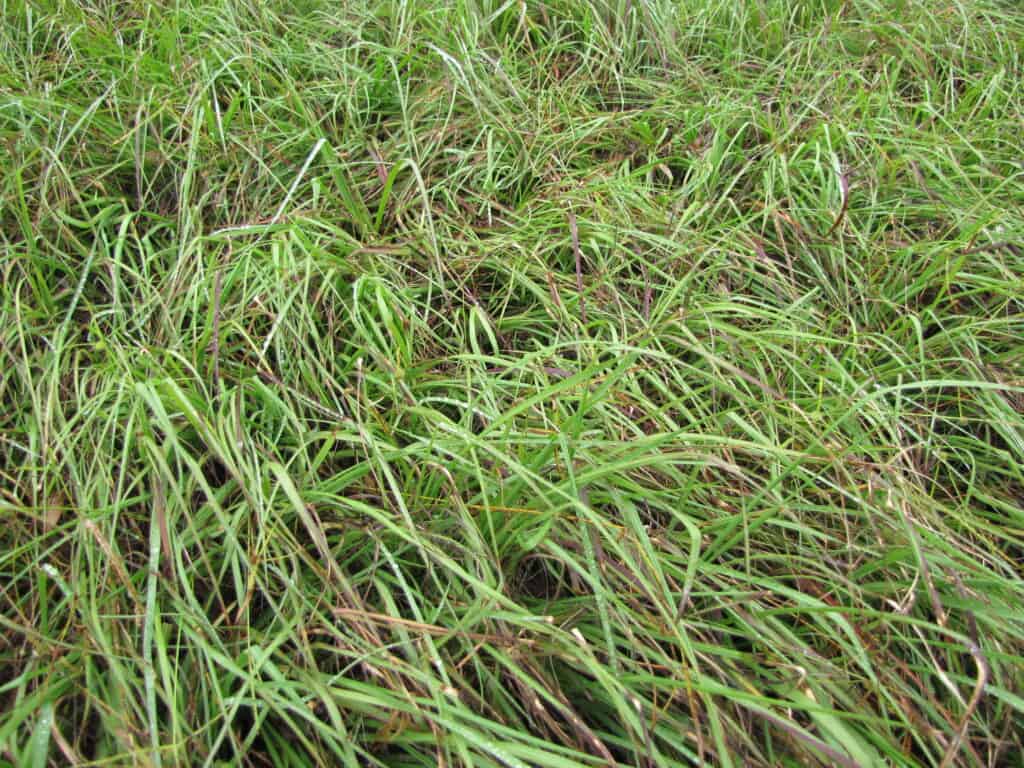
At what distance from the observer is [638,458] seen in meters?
1.13

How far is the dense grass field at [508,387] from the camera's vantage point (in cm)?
103

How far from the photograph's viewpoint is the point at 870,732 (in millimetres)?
1001

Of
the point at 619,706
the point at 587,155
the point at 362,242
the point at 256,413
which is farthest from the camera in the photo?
the point at 587,155

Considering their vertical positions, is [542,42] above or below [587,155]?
above

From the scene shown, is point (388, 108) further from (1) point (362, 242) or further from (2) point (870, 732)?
(2) point (870, 732)

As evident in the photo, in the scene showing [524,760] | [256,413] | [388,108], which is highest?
[388,108]

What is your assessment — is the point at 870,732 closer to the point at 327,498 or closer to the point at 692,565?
the point at 692,565

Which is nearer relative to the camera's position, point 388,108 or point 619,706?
point 619,706

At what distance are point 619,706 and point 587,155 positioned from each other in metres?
1.38

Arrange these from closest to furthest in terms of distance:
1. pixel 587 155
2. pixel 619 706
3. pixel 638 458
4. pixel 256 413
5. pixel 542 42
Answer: pixel 619 706, pixel 638 458, pixel 256 413, pixel 587 155, pixel 542 42

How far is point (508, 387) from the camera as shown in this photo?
4.66 feet

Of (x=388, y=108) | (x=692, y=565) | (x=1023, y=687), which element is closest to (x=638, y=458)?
(x=692, y=565)

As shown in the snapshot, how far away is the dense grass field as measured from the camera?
1.03 meters

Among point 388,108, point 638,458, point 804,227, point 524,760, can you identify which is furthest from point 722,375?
point 388,108
